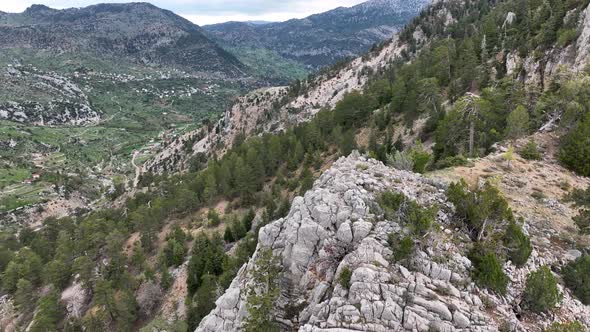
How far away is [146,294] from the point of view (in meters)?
71.6

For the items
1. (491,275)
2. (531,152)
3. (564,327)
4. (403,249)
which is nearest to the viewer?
(564,327)

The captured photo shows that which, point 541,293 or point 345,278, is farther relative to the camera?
Result: point 541,293

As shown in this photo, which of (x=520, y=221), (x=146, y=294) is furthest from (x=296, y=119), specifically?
(x=520, y=221)

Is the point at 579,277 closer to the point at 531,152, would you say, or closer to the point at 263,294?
the point at 263,294

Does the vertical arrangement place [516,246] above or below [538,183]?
above

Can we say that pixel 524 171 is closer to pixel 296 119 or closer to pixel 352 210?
pixel 352 210

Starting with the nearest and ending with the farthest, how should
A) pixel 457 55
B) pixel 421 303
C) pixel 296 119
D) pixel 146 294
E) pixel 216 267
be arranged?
pixel 421 303
pixel 216 267
pixel 146 294
pixel 457 55
pixel 296 119

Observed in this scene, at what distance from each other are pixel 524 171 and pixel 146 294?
67.6 metres

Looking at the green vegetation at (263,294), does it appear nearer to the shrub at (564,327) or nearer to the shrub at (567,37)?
the shrub at (564,327)

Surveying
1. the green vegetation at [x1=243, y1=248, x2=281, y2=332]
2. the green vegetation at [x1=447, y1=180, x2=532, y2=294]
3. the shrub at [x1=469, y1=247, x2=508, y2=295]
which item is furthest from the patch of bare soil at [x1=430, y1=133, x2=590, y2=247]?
the green vegetation at [x1=243, y1=248, x2=281, y2=332]

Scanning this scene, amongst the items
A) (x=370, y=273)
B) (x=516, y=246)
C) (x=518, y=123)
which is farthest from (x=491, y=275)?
(x=518, y=123)

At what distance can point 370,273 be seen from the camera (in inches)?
845

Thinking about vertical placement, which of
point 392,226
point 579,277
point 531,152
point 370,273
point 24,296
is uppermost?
point 392,226

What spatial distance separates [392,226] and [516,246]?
9159 millimetres
